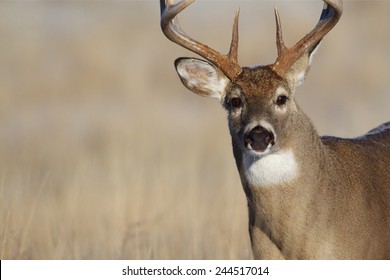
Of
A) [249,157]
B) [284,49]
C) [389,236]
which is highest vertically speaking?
[284,49]

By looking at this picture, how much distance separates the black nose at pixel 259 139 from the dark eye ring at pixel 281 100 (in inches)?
13.7

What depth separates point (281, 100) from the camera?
7.25 meters

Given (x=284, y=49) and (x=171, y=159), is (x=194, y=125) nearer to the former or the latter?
(x=171, y=159)

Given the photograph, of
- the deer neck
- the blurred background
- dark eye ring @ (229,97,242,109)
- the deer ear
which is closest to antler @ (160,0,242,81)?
dark eye ring @ (229,97,242,109)

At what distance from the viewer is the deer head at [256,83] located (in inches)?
276

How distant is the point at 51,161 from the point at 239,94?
26.2 feet

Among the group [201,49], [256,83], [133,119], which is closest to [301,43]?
[256,83]

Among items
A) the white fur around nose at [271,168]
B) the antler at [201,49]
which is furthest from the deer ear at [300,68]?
the white fur around nose at [271,168]

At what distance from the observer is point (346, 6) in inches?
1077

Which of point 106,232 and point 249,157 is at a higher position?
point 249,157

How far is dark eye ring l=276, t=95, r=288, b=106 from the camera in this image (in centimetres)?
723

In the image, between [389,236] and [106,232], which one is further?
[106,232]
